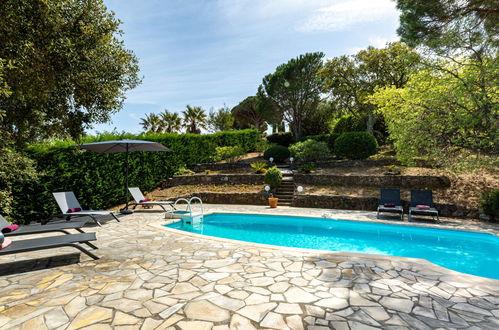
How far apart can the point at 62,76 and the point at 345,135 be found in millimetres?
16207

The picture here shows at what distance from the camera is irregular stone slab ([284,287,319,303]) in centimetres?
338

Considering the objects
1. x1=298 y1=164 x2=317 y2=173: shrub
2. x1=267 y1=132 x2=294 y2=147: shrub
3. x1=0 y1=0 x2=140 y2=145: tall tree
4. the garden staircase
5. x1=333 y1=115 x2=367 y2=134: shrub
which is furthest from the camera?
x1=267 y1=132 x2=294 y2=147: shrub

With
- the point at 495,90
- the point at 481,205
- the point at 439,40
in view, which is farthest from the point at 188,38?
the point at 481,205

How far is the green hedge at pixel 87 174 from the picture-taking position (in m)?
8.59

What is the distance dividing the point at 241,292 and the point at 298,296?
2.54 ft

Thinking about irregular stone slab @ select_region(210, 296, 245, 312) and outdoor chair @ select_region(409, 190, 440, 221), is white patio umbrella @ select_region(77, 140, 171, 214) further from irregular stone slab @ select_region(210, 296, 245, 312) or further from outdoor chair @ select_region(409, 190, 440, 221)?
outdoor chair @ select_region(409, 190, 440, 221)

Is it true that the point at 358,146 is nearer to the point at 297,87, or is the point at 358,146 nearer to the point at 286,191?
the point at 286,191

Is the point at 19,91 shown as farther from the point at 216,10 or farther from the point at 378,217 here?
the point at 378,217

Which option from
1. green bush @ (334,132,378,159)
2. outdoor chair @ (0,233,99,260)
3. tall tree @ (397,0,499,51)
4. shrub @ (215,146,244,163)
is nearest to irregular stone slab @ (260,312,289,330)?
outdoor chair @ (0,233,99,260)

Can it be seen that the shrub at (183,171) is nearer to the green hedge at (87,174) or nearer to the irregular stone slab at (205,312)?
the green hedge at (87,174)

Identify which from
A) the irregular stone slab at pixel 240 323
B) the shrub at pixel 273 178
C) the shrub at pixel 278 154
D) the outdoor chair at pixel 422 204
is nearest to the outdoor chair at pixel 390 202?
the outdoor chair at pixel 422 204

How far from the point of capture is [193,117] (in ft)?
130

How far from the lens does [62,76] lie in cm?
625

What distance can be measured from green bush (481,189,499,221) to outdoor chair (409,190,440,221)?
1756 millimetres
